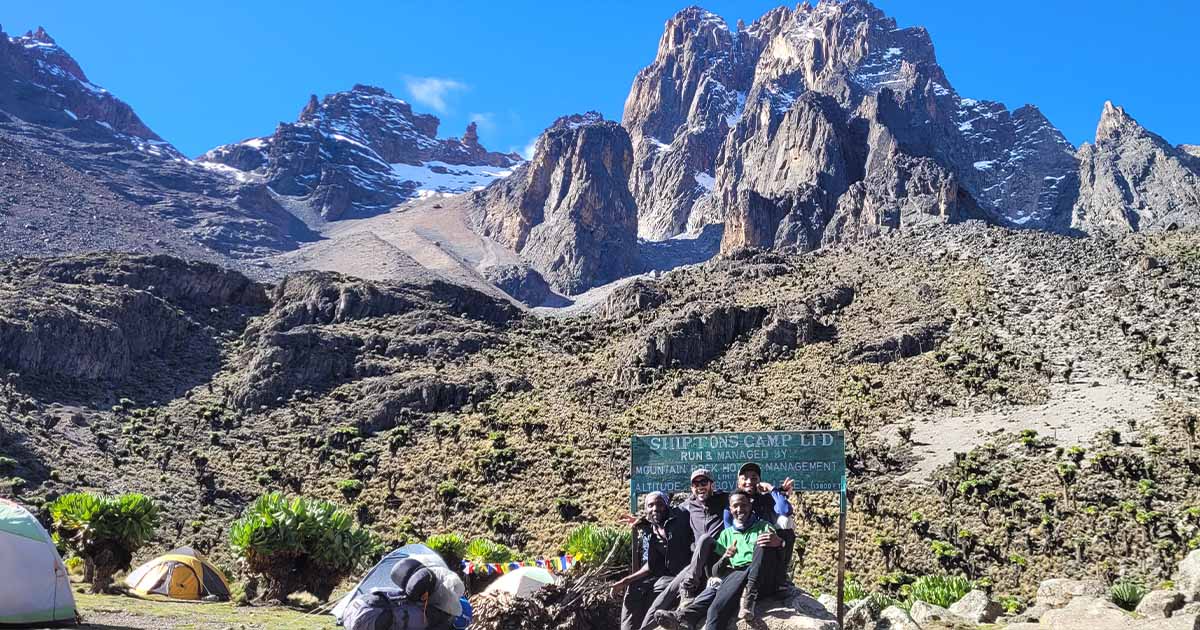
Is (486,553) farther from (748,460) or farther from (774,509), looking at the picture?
(774,509)

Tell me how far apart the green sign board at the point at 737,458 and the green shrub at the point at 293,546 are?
1144cm

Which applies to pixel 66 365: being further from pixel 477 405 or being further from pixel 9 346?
pixel 477 405

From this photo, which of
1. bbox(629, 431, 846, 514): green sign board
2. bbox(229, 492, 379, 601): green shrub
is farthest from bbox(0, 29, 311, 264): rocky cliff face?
bbox(629, 431, 846, 514): green sign board

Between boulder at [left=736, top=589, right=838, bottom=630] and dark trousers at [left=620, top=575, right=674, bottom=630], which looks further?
dark trousers at [left=620, top=575, right=674, bottom=630]

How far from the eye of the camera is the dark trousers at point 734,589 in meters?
10.5

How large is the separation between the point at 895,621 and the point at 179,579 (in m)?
20.9

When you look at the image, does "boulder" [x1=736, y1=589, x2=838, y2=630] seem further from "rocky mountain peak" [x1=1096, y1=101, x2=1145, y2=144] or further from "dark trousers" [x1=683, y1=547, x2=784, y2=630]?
"rocky mountain peak" [x1=1096, y1=101, x2=1145, y2=144]

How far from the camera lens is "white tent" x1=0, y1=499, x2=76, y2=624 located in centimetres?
1470

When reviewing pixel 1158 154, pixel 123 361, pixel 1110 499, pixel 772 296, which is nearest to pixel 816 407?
pixel 1110 499

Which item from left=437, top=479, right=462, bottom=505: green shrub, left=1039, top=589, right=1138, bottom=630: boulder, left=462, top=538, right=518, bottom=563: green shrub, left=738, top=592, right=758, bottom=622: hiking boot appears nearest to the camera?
left=738, top=592, right=758, bottom=622: hiking boot

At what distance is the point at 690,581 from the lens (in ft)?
37.1

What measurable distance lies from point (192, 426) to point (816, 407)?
4261 centimetres

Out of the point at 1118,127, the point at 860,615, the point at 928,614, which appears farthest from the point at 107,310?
the point at 1118,127

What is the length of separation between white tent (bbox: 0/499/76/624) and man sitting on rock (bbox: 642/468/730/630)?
984cm
